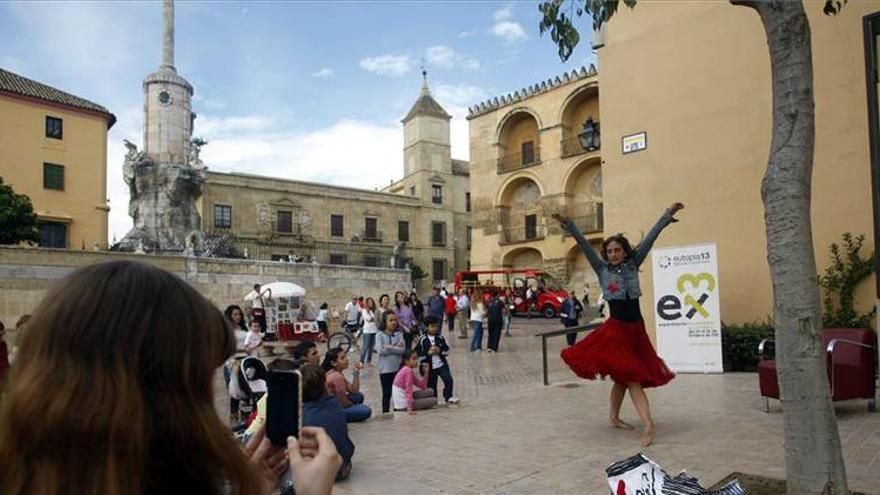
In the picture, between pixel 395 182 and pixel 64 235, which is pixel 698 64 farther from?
pixel 395 182

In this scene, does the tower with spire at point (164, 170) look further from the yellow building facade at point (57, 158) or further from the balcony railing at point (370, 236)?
the balcony railing at point (370, 236)

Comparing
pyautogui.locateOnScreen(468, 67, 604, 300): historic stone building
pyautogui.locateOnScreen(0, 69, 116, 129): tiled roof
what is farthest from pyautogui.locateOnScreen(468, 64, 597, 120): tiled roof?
pyautogui.locateOnScreen(0, 69, 116, 129): tiled roof

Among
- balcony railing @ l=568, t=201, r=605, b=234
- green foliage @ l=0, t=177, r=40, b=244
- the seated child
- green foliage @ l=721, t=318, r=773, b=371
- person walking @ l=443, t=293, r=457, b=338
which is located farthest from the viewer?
balcony railing @ l=568, t=201, r=605, b=234

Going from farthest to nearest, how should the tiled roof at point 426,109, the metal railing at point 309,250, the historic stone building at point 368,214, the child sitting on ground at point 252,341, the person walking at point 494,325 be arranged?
the tiled roof at point 426,109 → the historic stone building at point 368,214 → the metal railing at point 309,250 → the person walking at point 494,325 → the child sitting on ground at point 252,341

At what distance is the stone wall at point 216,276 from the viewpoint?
74.6 feet

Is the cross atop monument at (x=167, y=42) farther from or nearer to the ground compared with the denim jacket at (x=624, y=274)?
farther from the ground

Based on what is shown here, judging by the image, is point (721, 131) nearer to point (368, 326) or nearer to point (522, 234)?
point (368, 326)

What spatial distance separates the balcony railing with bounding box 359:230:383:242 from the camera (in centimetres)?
5262

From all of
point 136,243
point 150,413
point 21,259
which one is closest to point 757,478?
point 150,413

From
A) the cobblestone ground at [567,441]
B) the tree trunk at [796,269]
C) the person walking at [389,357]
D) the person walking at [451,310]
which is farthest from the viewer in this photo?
the person walking at [451,310]

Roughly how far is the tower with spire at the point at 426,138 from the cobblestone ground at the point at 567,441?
158ft

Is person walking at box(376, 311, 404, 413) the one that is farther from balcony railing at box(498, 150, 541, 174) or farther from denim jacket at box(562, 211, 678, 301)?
balcony railing at box(498, 150, 541, 174)

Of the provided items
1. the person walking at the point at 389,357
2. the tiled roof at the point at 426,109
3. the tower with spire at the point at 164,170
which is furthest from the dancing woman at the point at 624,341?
the tiled roof at the point at 426,109

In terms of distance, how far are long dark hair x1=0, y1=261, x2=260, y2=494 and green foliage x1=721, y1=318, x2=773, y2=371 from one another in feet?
35.7
